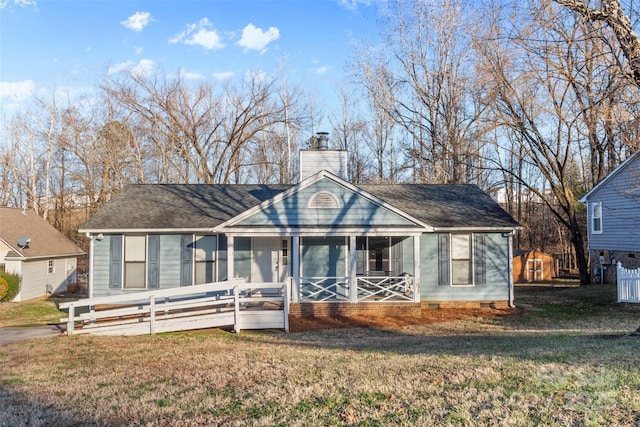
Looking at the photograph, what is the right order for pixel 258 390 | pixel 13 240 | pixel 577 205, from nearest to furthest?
1. pixel 258 390
2. pixel 13 240
3. pixel 577 205

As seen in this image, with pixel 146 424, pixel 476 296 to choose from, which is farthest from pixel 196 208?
pixel 146 424

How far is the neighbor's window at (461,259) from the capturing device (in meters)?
15.7

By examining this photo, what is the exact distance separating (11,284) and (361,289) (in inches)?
641

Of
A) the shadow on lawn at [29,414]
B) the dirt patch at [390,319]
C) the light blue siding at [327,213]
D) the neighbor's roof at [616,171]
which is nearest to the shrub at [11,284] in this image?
the light blue siding at [327,213]

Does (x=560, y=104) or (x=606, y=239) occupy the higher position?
(x=560, y=104)

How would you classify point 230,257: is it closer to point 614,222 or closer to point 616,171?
point 616,171

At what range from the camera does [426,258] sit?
15.7 metres

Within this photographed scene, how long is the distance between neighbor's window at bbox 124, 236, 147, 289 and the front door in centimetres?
363

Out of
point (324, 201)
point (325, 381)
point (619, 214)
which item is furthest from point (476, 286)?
point (619, 214)

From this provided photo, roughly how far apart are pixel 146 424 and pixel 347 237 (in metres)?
11.6

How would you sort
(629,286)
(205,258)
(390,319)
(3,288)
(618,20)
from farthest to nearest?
(3,288) < (629,286) < (205,258) < (390,319) < (618,20)

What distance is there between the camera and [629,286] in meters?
16.1

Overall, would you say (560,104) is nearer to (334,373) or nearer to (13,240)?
(334,373)

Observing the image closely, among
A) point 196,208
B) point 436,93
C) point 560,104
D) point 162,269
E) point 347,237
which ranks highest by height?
point 436,93
